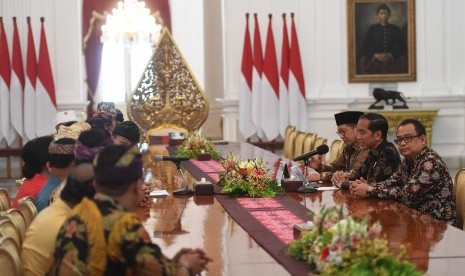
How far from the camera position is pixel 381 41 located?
14195 mm

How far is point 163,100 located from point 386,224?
726cm

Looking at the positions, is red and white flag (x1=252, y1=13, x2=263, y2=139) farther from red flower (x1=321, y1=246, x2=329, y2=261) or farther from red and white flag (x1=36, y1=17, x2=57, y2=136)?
red flower (x1=321, y1=246, x2=329, y2=261)

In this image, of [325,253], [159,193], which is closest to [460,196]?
[159,193]

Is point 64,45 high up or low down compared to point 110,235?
up

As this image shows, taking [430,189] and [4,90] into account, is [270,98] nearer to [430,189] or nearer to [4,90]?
[4,90]

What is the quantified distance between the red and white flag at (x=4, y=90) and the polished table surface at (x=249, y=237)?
322 inches

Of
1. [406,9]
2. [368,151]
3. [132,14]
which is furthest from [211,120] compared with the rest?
[368,151]

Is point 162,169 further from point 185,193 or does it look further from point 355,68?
point 355,68

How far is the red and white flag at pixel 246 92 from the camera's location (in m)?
14.1

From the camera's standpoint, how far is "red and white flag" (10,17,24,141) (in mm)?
13758

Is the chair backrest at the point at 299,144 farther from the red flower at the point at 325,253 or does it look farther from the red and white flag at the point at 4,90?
the red flower at the point at 325,253

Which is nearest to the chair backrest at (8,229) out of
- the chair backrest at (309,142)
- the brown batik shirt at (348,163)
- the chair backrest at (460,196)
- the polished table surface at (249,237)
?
the polished table surface at (249,237)

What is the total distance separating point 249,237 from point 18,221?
1.10 metres

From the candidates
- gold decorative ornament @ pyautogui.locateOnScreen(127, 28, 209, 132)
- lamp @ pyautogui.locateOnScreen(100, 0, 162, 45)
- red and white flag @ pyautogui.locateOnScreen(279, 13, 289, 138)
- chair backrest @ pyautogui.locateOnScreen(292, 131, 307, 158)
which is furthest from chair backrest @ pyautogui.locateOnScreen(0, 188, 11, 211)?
lamp @ pyautogui.locateOnScreen(100, 0, 162, 45)
